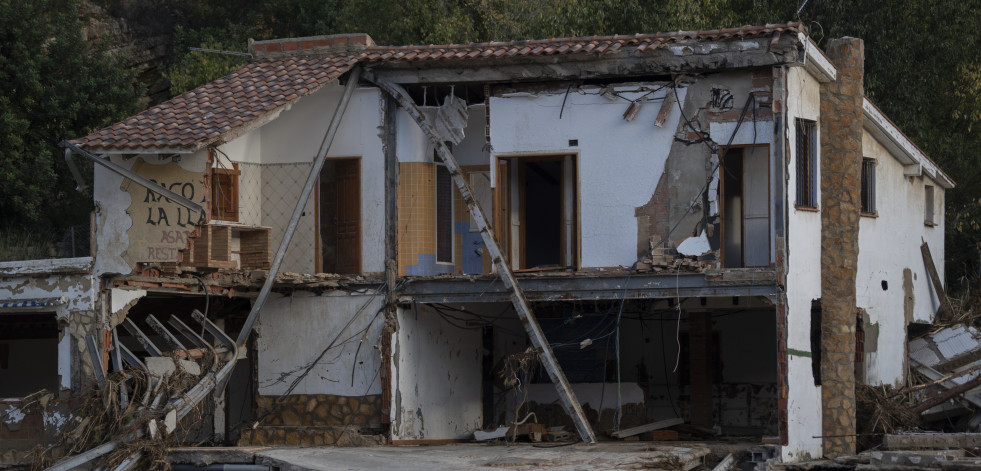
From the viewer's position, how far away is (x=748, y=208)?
19.3 m

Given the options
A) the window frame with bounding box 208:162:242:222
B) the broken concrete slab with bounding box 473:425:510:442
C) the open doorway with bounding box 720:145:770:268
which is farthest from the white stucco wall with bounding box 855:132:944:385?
the window frame with bounding box 208:162:242:222

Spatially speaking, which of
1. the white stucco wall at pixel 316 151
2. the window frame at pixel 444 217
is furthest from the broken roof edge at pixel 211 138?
the window frame at pixel 444 217

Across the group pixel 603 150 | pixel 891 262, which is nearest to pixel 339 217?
pixel 603 150

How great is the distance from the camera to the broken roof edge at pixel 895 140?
76.4 feet

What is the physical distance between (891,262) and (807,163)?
7.22 meters

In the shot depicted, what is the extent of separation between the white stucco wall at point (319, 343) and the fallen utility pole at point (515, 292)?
2315mm

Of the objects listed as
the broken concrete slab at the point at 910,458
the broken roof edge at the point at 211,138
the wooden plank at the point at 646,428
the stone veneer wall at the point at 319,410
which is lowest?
the wooden plank at the point at 646,428

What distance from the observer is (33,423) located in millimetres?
17531

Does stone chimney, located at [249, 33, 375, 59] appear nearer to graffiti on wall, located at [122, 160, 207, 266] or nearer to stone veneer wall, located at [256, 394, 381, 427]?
graffiti on wall, located at [122, 160, 207, 266]

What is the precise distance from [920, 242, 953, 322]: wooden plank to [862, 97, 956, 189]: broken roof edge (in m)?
1.79

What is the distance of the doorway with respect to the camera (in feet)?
66.1

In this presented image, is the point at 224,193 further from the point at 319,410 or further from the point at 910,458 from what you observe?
the point at 910,458

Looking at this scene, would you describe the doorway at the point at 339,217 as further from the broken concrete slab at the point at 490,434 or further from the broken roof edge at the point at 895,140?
the broken roof edge at the point at 895,140

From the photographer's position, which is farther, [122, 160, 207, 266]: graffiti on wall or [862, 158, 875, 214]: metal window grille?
[862, 158, 875, 214]: metal window grille
